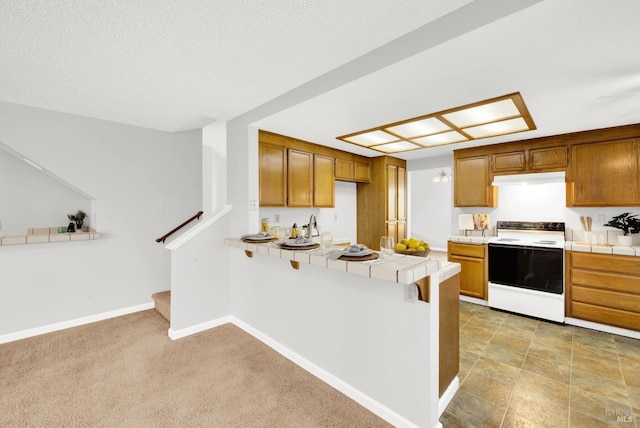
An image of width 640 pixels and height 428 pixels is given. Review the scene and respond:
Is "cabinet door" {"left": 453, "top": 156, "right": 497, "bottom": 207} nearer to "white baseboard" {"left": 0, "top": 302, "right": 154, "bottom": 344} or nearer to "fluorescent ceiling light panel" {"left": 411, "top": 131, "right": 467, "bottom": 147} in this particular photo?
"fluorescent ceiling light panel" {"left": 411, "top": 131, "right": 467, "bottom": 147}

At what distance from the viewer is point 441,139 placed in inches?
141

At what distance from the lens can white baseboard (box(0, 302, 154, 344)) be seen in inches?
114

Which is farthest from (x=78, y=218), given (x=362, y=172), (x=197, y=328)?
(x=362, y=172)

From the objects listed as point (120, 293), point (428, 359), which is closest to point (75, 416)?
point (120, 293)

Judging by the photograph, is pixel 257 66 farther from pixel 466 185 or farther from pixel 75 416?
pixel 466 185

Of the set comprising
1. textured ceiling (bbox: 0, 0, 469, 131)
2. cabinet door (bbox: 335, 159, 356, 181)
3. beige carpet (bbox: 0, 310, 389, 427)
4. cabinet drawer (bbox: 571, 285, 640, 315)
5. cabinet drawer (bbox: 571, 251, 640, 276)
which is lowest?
beige carpet (bbox: 0, 310, 389, 427)

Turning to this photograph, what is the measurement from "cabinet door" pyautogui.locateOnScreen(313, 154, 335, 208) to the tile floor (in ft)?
7.73

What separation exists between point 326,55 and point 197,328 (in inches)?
116

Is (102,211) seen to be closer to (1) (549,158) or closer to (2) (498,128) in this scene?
(2) (498,128)

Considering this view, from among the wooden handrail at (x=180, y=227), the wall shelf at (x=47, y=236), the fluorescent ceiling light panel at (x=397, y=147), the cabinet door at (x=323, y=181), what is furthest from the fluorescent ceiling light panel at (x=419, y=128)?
the wall shelf at (x=47, y=236)

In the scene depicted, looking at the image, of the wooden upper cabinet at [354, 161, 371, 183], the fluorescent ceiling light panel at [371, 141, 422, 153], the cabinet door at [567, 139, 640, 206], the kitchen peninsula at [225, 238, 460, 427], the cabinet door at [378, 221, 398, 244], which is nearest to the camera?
the kitchen peninsula at [225, 238, 460, 427]

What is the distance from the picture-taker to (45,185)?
10.7 feet

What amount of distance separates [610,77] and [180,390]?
12.5 ft

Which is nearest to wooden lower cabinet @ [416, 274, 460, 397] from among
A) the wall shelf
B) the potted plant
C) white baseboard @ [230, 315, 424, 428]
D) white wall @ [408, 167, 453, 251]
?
white baseboard @ [230, 315, 424, 428]
